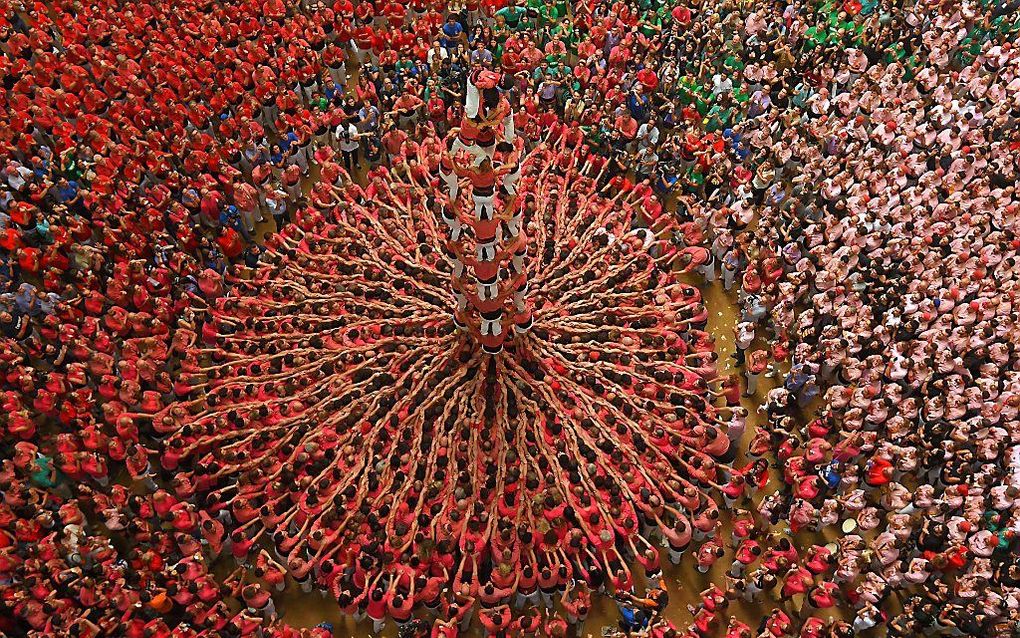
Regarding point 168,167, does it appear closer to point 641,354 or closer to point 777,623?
point 641,354

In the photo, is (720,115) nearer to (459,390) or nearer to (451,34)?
(451,34)

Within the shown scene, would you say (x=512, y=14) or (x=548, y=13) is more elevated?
(x=548, y=13)

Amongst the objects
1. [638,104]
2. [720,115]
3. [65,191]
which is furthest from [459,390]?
[65,191]

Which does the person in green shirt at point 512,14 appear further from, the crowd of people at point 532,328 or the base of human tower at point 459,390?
the base of human tower at point 459,390

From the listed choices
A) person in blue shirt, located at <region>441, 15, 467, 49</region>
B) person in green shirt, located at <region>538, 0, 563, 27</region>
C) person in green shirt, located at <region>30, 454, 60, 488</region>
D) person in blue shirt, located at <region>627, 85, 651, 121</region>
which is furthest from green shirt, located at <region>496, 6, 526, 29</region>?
person in green shirt, located at <region>30, 454, 60, 488</region>

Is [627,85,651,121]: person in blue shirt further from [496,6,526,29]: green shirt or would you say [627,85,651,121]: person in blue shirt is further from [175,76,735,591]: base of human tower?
[496,6,526,29]: green shirt

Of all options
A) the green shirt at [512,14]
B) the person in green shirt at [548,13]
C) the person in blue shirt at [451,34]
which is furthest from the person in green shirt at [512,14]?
the person in blue shirt at [451,34]
